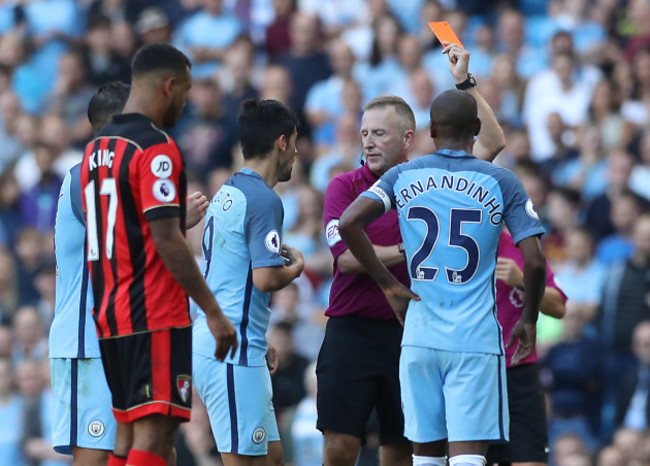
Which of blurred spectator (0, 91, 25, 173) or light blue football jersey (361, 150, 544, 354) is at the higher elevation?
blurred spectator (0, 91, 25, 173)

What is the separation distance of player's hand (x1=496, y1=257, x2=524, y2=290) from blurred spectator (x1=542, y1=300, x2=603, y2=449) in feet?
12.5

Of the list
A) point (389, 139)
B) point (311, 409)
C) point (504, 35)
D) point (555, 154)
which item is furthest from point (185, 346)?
point (504, 35)

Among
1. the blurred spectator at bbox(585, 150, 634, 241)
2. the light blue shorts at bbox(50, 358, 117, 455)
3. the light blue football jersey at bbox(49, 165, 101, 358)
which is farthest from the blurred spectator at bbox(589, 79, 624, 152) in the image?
the light blue shorts at bbox(50, 358, 117, 455)

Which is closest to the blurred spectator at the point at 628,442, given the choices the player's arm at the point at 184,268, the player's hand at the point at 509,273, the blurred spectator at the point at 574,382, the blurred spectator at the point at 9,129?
the blurred spectator at the point at 574,382

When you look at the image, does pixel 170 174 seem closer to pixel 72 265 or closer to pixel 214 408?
pixel 72 265

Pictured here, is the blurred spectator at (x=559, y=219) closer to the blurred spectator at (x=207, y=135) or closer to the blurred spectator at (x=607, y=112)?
the blurred spectator at (x=607, y=112)

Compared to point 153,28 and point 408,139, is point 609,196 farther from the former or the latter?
point 153,28

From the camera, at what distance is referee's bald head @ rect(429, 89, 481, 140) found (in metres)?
7.00

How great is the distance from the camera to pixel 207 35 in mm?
17516

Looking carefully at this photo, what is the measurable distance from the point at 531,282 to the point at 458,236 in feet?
1.59

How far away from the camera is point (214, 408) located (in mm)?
7238

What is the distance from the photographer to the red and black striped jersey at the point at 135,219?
6012 millimetres

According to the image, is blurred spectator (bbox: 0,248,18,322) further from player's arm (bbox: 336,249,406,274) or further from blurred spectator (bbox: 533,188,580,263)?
Result: player's arm (bbox: 336,249,406,274)

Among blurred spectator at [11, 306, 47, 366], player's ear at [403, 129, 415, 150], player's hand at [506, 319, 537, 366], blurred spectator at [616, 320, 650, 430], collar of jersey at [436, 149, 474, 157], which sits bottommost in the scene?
blurred spectator at [616, 320, 650, 430]
